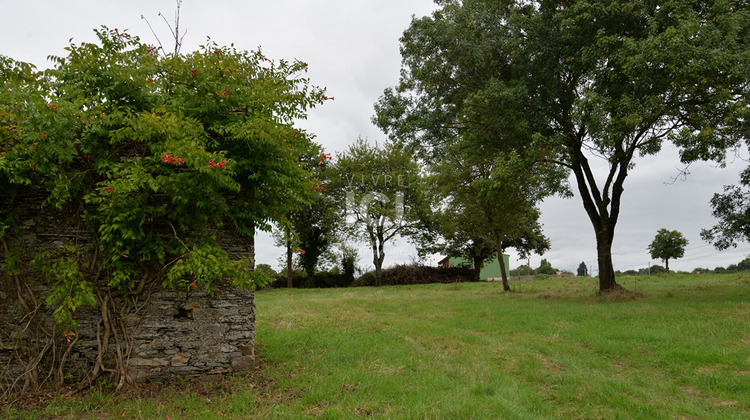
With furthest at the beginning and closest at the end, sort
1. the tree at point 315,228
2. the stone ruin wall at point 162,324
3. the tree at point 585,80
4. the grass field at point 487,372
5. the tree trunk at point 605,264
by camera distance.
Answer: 1. the tree at point 315,228
2. the tree trunk at point 605,264
3. the tree at point 585,80
4. the stone ruin wall at point 162,324
5. the grass field at point 487,372

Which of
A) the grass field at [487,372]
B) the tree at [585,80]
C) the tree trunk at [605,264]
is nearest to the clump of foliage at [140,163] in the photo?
the grass field at [487,372]

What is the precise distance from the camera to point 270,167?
6.04 meters

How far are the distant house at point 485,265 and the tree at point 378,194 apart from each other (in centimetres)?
602

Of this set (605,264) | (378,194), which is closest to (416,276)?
(378,194)

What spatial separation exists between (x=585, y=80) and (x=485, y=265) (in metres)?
30.0

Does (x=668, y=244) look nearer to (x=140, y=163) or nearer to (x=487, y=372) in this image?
(x=487, y=372)

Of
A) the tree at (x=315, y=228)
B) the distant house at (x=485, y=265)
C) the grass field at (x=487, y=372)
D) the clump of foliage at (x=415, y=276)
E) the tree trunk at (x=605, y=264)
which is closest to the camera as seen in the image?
the grass field at (x=487, y=372)

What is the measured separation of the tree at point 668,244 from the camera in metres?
34.7

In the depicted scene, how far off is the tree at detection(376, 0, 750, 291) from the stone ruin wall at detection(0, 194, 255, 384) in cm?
982

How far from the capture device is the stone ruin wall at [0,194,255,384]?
549 cm

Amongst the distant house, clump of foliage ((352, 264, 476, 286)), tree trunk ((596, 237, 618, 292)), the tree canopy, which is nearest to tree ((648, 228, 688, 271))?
the distant house

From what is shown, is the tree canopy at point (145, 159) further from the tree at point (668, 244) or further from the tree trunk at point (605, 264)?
the tree at point (668, 244)

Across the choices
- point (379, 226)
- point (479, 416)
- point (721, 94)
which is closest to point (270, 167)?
point (479, 416)

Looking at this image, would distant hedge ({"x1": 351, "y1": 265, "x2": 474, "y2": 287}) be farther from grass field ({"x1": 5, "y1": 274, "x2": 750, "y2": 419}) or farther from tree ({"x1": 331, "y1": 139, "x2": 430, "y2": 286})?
grass field ({"x1": 5, "y1": 274, "x2": 750, "y2": 419})
